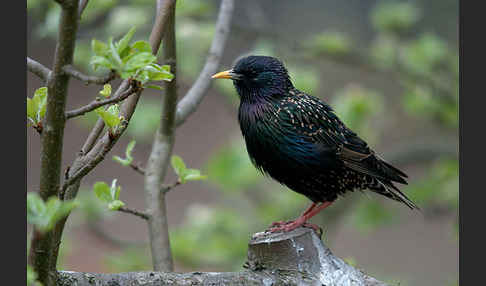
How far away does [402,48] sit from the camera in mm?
6027

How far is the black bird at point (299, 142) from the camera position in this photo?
3.21m

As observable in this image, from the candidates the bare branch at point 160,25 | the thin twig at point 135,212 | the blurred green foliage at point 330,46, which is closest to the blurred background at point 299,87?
the blurred green foliage at point 330,46

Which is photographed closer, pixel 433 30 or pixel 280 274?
pixel 280 274

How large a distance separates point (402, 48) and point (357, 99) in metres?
1.35

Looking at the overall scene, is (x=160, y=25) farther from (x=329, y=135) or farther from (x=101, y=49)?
(x=329, y=135)

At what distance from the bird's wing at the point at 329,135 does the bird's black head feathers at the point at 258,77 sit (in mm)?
106

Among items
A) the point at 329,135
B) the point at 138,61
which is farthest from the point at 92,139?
the point at 329,135

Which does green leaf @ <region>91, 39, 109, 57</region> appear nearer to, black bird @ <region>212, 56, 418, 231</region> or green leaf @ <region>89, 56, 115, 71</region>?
green leaf @ <region>89, 56, 115, 71</region>

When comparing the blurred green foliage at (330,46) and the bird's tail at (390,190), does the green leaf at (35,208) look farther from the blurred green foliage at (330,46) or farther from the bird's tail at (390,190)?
the blurred green foliage at (330,46)

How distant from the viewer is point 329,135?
11.2ft

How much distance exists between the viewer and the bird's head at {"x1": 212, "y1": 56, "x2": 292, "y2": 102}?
3.40 metres

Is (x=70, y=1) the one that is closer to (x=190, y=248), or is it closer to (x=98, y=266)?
(x=190, y=248)

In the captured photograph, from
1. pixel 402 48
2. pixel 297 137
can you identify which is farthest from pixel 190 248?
pixel 402 48

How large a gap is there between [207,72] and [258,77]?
285 millimetres
